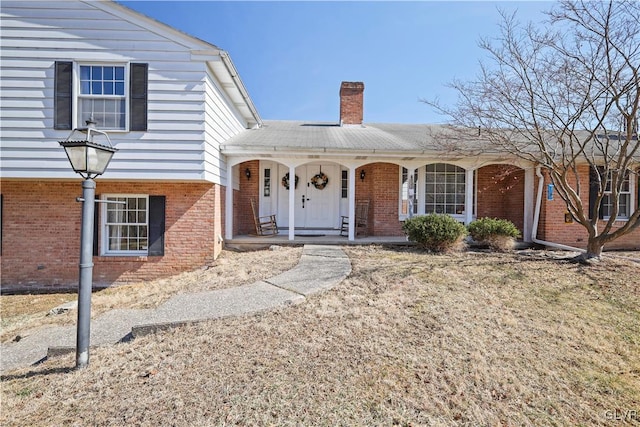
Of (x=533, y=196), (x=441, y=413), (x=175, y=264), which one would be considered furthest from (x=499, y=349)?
(x=533, y=196)

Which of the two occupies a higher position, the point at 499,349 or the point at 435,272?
the point at 435,272

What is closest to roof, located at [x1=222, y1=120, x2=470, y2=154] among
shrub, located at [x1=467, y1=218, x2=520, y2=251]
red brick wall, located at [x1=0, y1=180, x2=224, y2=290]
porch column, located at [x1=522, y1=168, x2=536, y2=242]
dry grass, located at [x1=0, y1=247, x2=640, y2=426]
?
red brick wall, located at [x1=0, y1=180, x2=224, y2=290]

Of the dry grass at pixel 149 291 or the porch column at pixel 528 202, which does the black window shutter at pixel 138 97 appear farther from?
the porch column at pixel 528 202

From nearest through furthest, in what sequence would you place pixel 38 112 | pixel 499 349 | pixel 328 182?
pixel 499 349
pixel 38 112
pixel 328 182

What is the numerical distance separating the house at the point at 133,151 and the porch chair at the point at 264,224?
1.19 meters

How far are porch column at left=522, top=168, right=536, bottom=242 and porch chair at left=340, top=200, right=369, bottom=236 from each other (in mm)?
4631

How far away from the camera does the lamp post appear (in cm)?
307

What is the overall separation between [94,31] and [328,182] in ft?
23.0

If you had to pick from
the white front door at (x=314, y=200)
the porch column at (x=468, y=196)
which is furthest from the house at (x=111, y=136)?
the porch column at (x=468, y=196)

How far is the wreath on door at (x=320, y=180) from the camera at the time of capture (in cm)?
1032

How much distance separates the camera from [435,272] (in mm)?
5746

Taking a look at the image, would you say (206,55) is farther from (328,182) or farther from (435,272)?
(435,272)

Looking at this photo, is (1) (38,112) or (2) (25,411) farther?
(1) (38,112)

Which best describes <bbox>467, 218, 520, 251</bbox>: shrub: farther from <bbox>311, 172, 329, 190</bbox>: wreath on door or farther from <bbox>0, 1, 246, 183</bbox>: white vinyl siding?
<bbox>0, 1, 246, 183</bbox>: white vinyl siding
